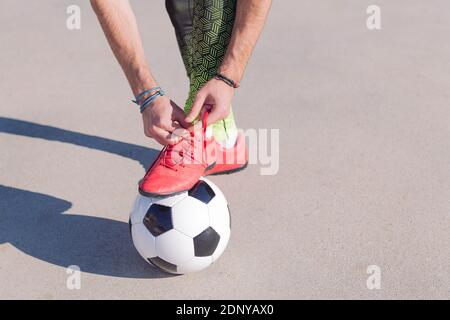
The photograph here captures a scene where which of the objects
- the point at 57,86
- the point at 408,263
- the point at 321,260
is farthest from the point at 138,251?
the point at 57,86

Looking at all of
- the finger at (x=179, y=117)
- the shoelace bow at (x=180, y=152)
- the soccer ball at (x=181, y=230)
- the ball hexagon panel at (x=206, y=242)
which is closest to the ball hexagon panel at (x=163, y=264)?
the soccer ball at (x=181, y=230)

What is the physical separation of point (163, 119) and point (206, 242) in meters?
0.47

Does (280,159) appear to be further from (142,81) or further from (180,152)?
(142,81)

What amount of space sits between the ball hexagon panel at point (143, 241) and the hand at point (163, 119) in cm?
33

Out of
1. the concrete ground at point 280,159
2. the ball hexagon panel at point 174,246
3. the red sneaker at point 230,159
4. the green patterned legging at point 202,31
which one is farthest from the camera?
the red sneaker at point 230,159

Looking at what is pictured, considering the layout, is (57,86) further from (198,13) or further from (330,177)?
(330,177)

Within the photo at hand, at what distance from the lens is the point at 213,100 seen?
2.14 m

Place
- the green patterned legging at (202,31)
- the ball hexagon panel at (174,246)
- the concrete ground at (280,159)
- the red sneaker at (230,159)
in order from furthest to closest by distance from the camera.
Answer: the red sneaker at (230,159), the green patterned legging at (202,31), the concrete ground at (280,159), the ball hexagon panel at (174,246)

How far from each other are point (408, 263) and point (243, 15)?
113 centimetres

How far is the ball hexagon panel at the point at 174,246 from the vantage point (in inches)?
82.7

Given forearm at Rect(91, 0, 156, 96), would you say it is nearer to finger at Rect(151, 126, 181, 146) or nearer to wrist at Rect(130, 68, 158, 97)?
wrist at Rect(130, 68, 158, 97)

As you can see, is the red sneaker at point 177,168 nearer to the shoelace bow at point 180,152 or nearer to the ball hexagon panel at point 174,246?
the shoelace bow at point 180,152

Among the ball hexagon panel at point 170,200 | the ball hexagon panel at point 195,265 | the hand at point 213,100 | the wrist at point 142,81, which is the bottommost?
the ball hexagon panel at point 195,265

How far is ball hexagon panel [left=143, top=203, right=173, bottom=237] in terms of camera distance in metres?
2.12
